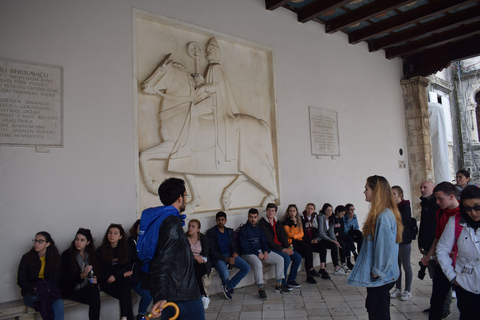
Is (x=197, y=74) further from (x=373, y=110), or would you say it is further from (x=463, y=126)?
(x=463, y=126)

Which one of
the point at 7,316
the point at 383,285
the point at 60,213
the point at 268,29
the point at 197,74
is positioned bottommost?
the point at 7,316

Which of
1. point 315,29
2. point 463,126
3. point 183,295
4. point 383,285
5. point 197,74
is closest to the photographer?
point 183,295

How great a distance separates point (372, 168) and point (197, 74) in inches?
191

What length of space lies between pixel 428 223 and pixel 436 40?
19.6 ft

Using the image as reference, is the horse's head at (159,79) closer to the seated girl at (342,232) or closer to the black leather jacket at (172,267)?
the black leather jacket at (172,267)

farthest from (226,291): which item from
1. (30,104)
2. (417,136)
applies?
(417,136)

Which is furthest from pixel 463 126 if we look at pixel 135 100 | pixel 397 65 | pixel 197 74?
pixel 135 100

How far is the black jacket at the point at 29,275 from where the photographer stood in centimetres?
319

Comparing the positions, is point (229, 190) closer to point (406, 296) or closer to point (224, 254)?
point (224, 254)

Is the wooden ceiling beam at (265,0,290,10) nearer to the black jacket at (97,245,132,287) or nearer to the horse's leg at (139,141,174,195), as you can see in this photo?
the horse's leg at (139,141,174,195)

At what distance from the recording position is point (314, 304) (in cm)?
428

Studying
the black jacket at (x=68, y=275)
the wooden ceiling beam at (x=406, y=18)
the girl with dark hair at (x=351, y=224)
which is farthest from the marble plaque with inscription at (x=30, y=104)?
the wooden ceiling beam at (x=406, y=18)

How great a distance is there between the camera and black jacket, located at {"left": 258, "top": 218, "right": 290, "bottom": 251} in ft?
16.9

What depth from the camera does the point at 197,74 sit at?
16.5ft
